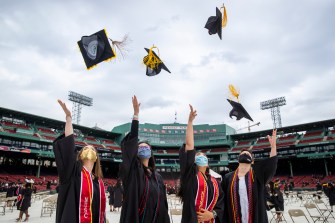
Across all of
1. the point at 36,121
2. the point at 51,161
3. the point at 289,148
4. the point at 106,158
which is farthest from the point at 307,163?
the point at 36,121

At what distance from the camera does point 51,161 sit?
142ft

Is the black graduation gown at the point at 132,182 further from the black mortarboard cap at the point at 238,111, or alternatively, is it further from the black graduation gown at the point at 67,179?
the black mortarboard cap at the point at 238,111

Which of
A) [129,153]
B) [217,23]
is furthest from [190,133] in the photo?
[217,23]

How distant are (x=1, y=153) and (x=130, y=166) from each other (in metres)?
40.7

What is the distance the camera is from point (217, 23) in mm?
6445

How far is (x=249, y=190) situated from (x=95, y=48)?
395cm

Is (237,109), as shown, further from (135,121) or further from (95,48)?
(95,48)

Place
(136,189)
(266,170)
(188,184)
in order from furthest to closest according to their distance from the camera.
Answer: (266,170) < (188,184) < (136,189)

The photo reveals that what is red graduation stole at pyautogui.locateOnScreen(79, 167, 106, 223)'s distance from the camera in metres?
3.12

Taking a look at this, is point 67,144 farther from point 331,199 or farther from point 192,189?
point 331,199

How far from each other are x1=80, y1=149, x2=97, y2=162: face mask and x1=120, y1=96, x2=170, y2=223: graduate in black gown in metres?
0.46

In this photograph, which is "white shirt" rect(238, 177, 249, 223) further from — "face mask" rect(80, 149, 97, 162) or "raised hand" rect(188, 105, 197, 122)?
"face mask" rect(80, 149, 97, 162)

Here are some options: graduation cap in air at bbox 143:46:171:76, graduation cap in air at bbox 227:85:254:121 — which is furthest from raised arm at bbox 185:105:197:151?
graduation cap in air at bbox 143:46:171:76

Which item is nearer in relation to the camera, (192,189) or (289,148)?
(192,189)
